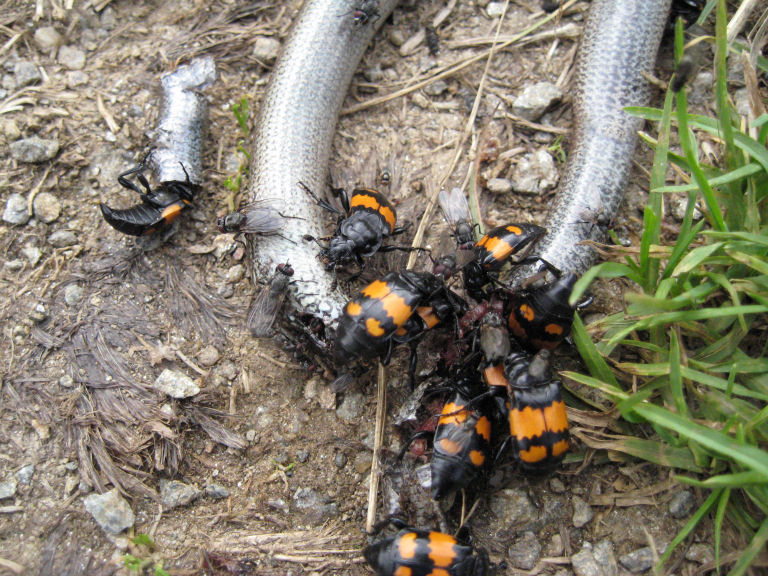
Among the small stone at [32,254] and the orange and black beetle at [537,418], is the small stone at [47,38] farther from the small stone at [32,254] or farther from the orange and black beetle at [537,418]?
the orange and black beetle at [537,418]

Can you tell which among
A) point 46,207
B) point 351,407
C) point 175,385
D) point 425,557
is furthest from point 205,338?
point 425,557

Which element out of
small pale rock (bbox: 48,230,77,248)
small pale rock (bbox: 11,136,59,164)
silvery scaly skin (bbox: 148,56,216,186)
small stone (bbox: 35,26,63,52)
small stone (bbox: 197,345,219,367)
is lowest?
small stone (bbox: 197,345,219,367)

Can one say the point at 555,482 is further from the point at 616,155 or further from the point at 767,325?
the point at 616,155

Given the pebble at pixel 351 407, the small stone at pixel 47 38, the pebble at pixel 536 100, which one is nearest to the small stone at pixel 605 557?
the pebble at pixel 351 407

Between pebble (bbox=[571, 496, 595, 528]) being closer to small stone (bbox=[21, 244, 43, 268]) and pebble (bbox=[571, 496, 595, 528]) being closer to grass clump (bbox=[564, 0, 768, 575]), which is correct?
grass clump (bbox=[564, 0, 768, 575])

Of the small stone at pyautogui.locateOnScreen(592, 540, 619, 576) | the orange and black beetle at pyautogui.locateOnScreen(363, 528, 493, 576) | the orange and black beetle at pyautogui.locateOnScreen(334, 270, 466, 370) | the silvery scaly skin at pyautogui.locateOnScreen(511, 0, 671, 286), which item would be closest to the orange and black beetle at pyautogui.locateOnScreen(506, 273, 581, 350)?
the silvery scaly skin at pyautogui.locateOnScreen(511, 0, 671, 286)
